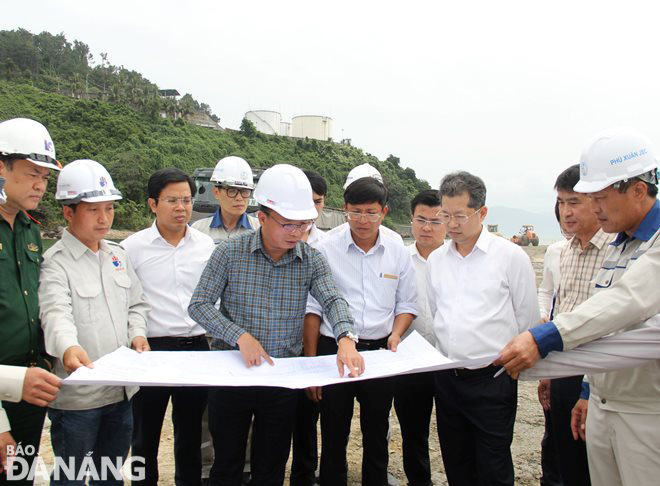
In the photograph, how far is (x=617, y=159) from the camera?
1982 mm

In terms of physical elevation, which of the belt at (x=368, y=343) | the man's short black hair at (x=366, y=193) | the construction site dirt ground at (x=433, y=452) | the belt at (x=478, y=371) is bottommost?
the construction site dirt ground at (x=433, y=452)

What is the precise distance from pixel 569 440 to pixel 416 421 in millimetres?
1071

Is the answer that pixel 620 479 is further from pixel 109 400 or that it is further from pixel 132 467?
pixel 132 467

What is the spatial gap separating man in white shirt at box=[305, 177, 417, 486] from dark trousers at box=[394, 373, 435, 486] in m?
0.70

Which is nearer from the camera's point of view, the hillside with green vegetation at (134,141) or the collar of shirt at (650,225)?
the collar of shirt at (650,225)

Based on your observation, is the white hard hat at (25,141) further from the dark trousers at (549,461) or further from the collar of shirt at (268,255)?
the dark trousers at (549,461)

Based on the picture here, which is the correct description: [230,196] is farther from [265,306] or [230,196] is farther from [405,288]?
[405,288]

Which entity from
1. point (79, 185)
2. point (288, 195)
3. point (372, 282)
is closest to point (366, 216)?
point (372, 282)

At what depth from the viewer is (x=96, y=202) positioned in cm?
255

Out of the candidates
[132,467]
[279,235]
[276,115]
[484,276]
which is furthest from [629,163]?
[276,115]

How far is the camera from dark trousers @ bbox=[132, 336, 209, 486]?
9.77ft

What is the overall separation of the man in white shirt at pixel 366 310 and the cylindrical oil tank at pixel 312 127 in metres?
77.1

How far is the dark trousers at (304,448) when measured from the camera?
344 centimetres

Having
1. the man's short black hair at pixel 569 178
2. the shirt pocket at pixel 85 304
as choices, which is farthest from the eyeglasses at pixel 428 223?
the shirt pocket at pixel 85 304
